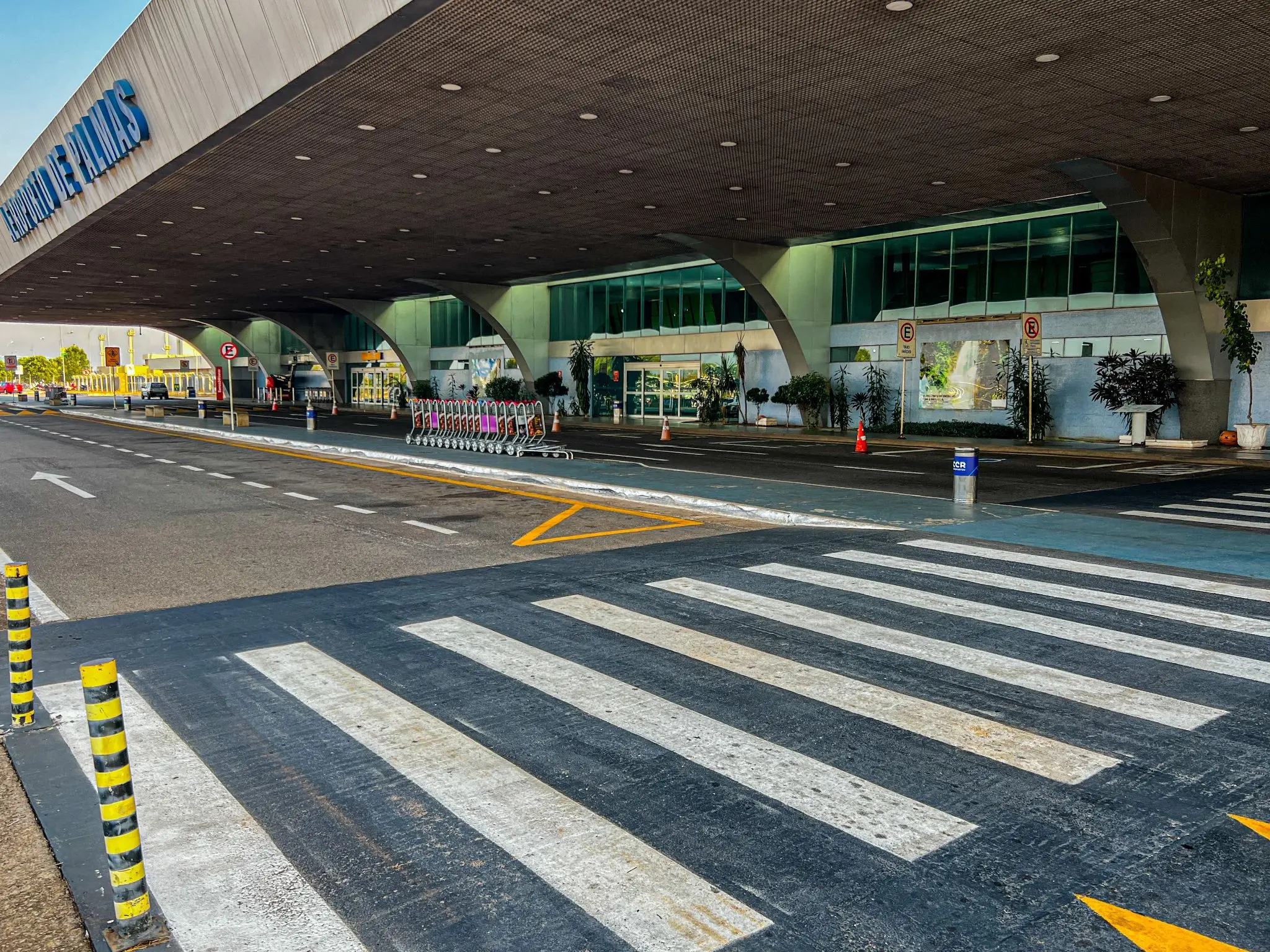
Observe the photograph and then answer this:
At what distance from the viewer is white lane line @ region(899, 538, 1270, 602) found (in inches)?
331

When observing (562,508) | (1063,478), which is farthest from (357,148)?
(1063,478)

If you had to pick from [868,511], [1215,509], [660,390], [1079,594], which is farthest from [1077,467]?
[660,390]

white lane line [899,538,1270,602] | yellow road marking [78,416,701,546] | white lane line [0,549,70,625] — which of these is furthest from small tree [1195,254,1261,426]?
white lane line [0,549,70,625]

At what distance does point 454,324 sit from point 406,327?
320 cm

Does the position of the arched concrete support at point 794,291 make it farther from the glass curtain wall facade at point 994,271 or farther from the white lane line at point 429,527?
the white lane line at point 429,527

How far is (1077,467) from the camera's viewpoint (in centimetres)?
2106

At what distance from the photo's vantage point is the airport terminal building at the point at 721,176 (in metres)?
14.8

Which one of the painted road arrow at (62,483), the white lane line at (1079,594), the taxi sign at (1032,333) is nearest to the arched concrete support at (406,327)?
the painted road arrow at (62,483)

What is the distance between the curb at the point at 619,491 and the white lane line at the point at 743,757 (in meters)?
6.54

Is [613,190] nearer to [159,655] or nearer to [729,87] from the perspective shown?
[729,87]

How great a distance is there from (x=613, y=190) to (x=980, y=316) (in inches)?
575

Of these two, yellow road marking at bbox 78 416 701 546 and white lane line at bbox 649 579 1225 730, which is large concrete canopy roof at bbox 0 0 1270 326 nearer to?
yellow road marking at bbox 78 416 701 546

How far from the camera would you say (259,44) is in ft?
56.3

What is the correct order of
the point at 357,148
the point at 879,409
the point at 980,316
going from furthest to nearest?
the point at 879,409
the point at 980,316
the point at 357,148
